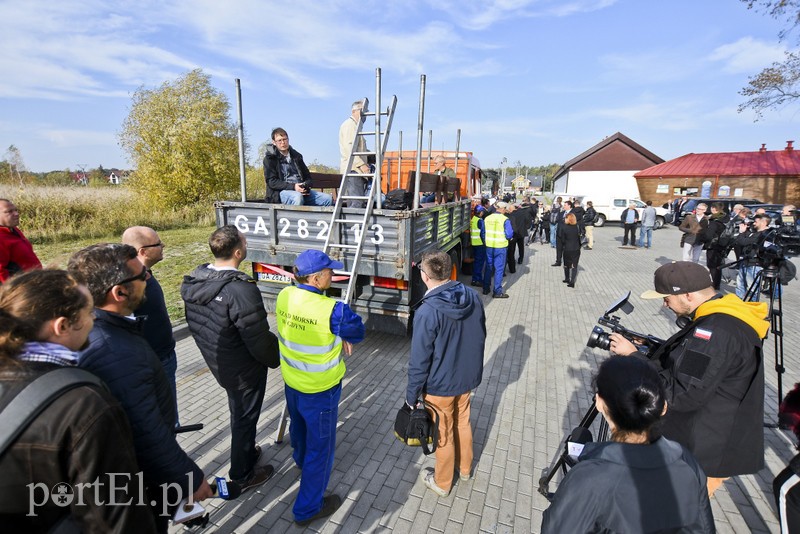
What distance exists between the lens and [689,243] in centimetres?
890

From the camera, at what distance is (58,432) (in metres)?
1.03

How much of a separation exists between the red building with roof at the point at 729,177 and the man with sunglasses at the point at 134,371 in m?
34.2

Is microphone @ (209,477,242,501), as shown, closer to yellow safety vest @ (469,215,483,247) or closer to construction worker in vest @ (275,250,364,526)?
construction worker in vest @ (275,250,364,526)

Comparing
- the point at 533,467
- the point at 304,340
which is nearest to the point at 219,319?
the point at 304,340

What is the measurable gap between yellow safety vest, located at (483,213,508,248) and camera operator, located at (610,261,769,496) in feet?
17.2

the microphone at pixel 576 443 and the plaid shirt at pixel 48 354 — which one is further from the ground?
the plaid shirt at pixel 48 354

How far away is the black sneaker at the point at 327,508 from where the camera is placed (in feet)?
8.18

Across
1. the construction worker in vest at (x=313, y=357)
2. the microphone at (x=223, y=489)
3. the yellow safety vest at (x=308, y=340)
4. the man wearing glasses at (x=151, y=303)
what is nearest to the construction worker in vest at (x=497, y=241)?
the construction worker in vest at (x=313, y=357)

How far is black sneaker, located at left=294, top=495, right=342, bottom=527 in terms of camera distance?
249cm

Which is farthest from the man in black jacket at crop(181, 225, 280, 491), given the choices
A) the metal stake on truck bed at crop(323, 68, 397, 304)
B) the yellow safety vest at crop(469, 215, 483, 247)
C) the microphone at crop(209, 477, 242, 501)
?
the yellow safety vest at crop(469, 215, 483, 247)

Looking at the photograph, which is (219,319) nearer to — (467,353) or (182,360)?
(467,353)

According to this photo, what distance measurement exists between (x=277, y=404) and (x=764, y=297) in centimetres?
937

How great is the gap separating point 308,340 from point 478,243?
6.13m
